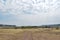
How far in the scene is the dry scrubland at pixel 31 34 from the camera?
1.80ft

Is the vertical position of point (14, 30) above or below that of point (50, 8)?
below

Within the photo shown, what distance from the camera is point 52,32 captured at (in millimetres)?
590

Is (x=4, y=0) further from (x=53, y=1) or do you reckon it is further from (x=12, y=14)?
(x=53, y=1)

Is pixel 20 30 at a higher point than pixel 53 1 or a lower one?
lower

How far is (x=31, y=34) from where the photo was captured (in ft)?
1.88

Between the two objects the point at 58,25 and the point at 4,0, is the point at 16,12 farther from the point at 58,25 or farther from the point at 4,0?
the point at 58,25

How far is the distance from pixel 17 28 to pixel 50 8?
229 mm

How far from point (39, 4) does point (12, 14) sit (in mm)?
170

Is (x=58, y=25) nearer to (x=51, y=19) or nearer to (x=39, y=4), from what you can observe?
(x=51, y=19)

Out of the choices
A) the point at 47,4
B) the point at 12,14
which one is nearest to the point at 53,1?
the point at 47,4

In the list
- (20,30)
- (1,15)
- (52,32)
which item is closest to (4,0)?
(1,15)

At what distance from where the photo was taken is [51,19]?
62 cm

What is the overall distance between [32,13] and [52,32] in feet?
0.52

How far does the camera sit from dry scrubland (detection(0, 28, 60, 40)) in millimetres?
548
